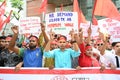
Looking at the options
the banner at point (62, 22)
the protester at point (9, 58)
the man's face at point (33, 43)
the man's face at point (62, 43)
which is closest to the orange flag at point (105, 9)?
the banner at point (62, 22)

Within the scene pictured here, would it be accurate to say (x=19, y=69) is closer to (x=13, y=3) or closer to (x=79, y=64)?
(x=79, y=64)

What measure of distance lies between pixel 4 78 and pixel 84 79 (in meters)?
1.55

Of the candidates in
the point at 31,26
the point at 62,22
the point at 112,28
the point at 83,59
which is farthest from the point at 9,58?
the point at 31,26

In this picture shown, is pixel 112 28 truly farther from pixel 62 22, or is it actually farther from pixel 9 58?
pixel 9 58

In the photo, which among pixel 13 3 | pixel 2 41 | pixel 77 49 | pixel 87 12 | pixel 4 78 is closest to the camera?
pixel 77 49

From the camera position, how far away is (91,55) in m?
7.08

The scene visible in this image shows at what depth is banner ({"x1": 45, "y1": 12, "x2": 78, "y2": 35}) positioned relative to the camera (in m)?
9.05

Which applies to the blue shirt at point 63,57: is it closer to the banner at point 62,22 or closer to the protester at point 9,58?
the protester at point 9,58

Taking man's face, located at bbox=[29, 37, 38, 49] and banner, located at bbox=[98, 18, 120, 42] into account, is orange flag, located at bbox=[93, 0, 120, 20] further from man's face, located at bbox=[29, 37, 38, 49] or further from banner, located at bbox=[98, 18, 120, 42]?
man's face, located at bbox=[29, 37, 38, 49]

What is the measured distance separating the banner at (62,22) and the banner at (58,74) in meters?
2.17

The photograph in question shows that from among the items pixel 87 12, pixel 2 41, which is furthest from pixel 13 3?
pixel 2 41

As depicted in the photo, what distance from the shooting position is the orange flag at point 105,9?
8664 millimetres

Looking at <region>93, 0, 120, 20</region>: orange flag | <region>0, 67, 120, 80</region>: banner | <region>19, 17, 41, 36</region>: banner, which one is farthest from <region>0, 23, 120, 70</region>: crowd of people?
<region>19, 17, 41, 36</region>: banner

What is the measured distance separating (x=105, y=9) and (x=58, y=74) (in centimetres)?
254
